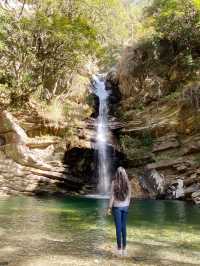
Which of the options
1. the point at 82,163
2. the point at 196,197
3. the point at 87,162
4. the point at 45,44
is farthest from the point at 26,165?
the point at 196,197

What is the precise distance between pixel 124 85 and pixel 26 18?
10.4 metres

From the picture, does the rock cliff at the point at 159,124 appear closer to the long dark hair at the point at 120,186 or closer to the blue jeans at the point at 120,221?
the blue jeans at the point at 120,221

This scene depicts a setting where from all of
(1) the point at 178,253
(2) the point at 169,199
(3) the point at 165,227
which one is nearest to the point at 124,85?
(2) the point at 169,199

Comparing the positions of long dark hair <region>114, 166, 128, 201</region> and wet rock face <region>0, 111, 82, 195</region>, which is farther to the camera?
wet rock face <region>0, 111, 82, 195</region>

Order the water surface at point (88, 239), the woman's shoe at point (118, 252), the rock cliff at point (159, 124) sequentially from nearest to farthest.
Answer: the water surface at point (88, 239), the woman's shoe at point (118, 252), the rock cliff at point (159, 124)

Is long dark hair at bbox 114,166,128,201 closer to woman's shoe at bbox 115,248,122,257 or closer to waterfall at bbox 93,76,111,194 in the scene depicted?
woman's shoe at bbox 115,248,122,257

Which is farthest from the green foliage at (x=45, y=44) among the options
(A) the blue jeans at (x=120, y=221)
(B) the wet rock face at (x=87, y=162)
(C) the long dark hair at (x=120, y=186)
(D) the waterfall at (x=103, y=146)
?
(A) the blue jeans at (x=120, y=221)

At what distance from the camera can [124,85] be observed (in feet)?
111

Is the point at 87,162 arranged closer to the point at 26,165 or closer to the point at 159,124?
the point at 26,165

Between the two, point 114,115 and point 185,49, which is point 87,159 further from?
point 185,49

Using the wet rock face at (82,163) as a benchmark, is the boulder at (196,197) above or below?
below

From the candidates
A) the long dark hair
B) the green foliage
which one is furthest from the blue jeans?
the green foliage

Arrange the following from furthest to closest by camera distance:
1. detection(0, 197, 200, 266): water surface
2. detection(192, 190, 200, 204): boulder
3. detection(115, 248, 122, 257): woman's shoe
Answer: detection(192, 190, 200, 204): boulder
detection(115, 248, 122, 257): woman's shoe
detection(0, 197, 200, 266): water surface

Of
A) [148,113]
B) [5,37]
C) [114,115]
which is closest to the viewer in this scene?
[5,37]
